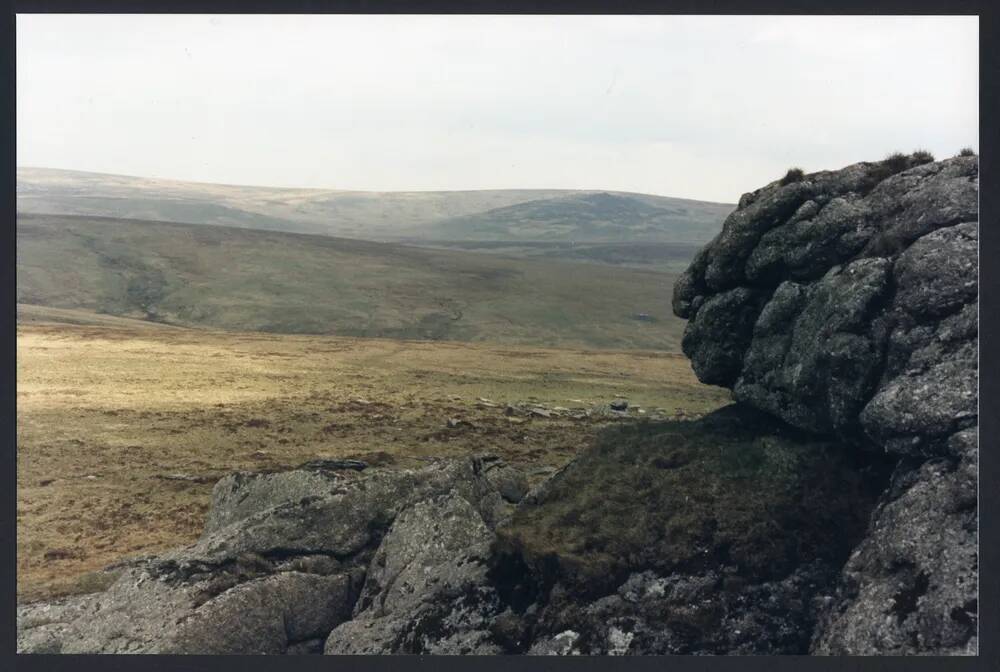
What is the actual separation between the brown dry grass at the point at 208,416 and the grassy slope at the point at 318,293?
141ft

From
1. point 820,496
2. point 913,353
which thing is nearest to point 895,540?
point 820,496

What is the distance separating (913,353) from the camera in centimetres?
1552

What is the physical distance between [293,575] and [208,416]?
31.3 m

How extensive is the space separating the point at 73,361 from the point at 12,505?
A: 180ft

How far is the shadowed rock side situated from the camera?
45.0 ft

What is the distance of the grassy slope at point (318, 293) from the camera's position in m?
133

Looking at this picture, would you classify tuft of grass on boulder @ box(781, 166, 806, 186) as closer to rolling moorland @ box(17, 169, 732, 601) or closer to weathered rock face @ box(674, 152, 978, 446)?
weathered rock face @ box(674, 152, 978, 446)

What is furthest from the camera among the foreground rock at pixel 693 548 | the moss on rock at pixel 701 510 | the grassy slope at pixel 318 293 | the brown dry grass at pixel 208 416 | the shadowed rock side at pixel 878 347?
the grassy slope at pixel 318 293

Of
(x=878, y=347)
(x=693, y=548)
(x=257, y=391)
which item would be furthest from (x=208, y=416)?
(x=878, y=347)

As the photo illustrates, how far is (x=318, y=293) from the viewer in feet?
505

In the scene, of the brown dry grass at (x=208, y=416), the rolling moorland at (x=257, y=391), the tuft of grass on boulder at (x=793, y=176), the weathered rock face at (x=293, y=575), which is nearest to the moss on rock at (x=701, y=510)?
the weathered rock face at (x=293, y=575)

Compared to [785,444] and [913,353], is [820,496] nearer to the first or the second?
[785,444]

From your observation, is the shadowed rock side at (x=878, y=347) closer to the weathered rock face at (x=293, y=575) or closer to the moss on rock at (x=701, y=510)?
the moss on rock at (x=701, y=510)

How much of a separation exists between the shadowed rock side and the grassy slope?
104513 mm
